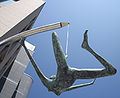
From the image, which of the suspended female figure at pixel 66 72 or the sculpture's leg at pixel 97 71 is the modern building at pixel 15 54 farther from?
the sculpture's leg at pixel 97 71

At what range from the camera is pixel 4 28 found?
352 inches

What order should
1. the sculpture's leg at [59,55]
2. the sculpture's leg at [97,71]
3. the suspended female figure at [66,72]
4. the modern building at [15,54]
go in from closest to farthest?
the sculpture's leg at [97,71]
the suspended female figure at [66,72]
the sculpture's leg at [59,55]
the modern building at [15,54]

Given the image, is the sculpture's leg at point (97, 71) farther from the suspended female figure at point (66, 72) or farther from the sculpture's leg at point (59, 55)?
the sculpture's leg at point (59, 55)

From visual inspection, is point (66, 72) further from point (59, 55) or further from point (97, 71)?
point (97, 71)

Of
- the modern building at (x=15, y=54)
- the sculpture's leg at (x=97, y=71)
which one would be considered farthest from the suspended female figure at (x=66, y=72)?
the modern building at (x=15, y=54)

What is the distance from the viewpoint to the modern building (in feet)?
35.8

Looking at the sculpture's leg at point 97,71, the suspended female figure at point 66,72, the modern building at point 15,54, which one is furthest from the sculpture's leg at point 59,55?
the modern building at point 15,54

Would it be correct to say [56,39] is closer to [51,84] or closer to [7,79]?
[51,84]

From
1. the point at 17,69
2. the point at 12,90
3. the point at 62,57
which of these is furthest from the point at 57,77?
the point at 17,69

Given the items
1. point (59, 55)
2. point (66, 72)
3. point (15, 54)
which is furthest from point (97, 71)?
point (15, 54)

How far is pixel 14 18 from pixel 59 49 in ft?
17.6

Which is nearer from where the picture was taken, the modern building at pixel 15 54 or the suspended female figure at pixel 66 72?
the suspended female figure at pixel 66 72

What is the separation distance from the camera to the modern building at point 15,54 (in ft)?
35.8

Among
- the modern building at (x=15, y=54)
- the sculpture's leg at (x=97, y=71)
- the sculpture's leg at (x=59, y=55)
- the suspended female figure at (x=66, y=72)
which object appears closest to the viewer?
the sculpture's leg at (x=97, y=71)
